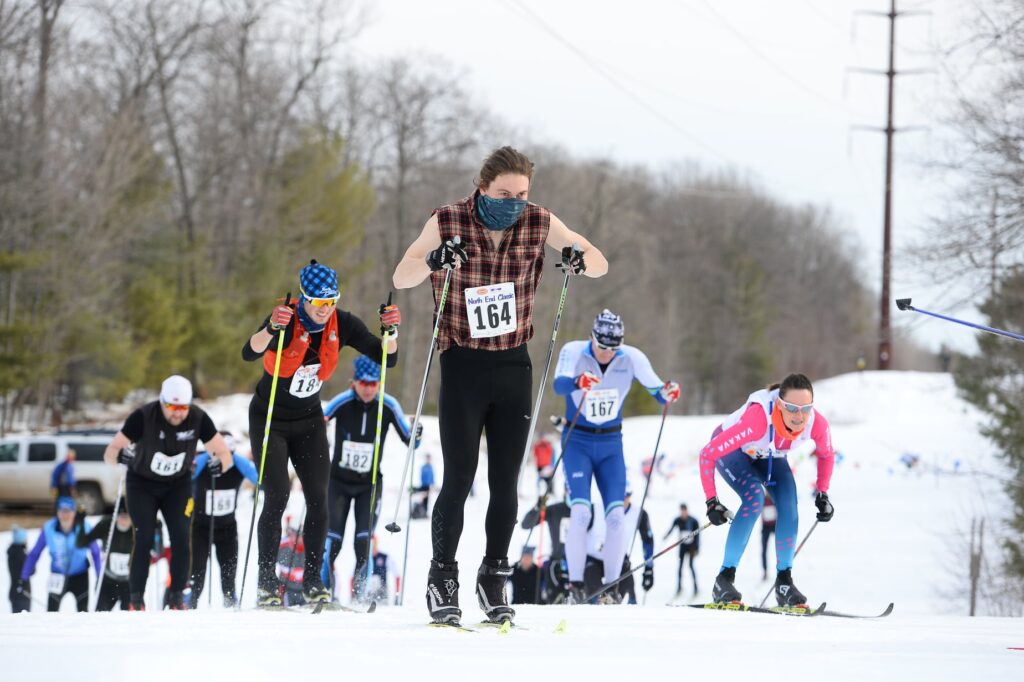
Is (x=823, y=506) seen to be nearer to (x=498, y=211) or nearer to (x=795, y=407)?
(x=795, y=407)

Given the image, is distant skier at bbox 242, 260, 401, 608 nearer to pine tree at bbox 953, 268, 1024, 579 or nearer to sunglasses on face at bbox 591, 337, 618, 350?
sunglasses on face at bbox 591, 337, 618, 350

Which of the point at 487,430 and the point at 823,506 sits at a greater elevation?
the point at 487,430

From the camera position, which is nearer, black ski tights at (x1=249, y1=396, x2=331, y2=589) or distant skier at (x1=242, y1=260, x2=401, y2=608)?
distant skier at (x1=242, y1=260, x2=401, y2=608)

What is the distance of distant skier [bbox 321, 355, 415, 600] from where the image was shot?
8820 millimetres

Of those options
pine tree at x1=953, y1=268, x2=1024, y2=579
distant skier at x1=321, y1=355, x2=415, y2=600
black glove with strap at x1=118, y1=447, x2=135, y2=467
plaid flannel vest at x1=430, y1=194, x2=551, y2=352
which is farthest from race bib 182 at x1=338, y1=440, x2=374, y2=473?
pine tree at x1=953, y1=268, x2=1024, y2=579

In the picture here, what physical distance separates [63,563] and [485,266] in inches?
321

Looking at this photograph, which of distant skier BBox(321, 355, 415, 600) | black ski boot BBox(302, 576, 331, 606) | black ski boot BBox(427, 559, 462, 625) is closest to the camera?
black ski boot BBox(427, 559, 462, 625)

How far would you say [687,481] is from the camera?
29.9 m

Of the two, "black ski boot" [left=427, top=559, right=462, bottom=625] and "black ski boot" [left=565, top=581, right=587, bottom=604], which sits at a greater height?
"black ski boot" [left=427, top=559, right=462, bottom=625]

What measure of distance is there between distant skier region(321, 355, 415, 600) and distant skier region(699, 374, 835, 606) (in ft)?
9.02

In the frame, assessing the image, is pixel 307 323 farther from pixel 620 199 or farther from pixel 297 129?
pixel 620 199

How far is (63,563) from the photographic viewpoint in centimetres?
1112

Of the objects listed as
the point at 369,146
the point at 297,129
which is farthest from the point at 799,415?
the point at 369,146

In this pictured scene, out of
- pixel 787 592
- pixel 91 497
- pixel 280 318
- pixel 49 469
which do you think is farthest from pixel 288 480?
pixel 49 469
